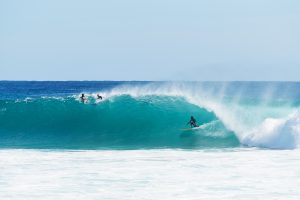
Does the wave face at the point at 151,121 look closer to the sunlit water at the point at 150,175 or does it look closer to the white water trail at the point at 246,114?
the white water trail at the point at 246,114

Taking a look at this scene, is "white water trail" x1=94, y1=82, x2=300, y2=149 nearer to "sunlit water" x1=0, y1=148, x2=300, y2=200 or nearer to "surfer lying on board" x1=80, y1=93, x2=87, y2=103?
"surfer lying on board" x1=80, y1=93, x2=87, y2=103

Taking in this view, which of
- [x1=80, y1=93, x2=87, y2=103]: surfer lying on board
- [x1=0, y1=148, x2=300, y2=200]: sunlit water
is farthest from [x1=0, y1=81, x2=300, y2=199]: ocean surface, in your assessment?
[x1=80, y1=93, x2=87, y2=103]: surfer lying on board

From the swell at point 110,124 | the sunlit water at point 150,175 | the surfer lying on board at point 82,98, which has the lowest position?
the sunlit water at point 150,175

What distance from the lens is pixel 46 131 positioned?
22.1 metres

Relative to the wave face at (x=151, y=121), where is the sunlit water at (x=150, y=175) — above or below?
below

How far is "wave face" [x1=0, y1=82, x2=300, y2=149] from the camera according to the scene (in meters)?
18.3

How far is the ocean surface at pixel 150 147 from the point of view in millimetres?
10320

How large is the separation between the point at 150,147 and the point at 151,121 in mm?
4994

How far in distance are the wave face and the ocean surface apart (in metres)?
0.04

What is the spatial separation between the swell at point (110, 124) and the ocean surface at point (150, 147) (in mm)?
42

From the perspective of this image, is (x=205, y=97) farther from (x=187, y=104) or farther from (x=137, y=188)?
(x=137, y=188)

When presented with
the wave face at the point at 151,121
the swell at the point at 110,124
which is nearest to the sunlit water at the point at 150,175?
the wave face at the point at 151,121

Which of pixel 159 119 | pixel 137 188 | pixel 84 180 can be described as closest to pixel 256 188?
pixel 137 188

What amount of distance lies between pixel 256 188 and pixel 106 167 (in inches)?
149
